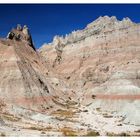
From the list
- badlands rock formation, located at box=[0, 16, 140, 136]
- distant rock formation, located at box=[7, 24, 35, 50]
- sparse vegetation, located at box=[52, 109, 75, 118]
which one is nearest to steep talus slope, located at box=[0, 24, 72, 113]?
badlands rock formation, located at box=[0, 16, 140, 136]

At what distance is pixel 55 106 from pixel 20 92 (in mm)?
8682

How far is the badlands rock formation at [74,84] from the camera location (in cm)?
4581

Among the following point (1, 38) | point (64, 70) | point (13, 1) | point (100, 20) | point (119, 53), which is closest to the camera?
point (13, 1)

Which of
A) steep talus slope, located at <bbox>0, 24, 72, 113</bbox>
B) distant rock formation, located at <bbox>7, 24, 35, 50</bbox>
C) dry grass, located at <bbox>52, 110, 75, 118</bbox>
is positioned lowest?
dry grass, located at <bbox>52, 110, 75, 118</bbox>

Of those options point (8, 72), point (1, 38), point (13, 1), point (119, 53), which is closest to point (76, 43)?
point (119, 53)

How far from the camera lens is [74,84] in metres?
123

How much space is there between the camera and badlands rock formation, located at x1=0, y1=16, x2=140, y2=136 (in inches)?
1804

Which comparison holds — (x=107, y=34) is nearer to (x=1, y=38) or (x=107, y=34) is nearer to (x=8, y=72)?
(x=1, y=38)

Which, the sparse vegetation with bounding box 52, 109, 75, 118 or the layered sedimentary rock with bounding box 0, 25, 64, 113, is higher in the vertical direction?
the layered sedimentary rock with bounding box 0, 25, 64, 113

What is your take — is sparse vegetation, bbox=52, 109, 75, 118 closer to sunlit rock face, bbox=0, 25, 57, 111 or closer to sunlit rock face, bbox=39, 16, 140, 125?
sunlit rock face, bbox=0, 25, 57, 111

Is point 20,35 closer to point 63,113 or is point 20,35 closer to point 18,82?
point 18,82

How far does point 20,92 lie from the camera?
63.4 metres

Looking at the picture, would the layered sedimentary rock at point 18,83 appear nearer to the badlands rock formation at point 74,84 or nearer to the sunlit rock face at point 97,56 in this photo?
the badlands rock formation at point 74,84

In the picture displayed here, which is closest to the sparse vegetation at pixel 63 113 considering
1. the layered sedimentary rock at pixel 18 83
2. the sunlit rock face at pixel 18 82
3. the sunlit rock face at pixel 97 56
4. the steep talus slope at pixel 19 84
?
the steep talus slope at pixel 19 84
